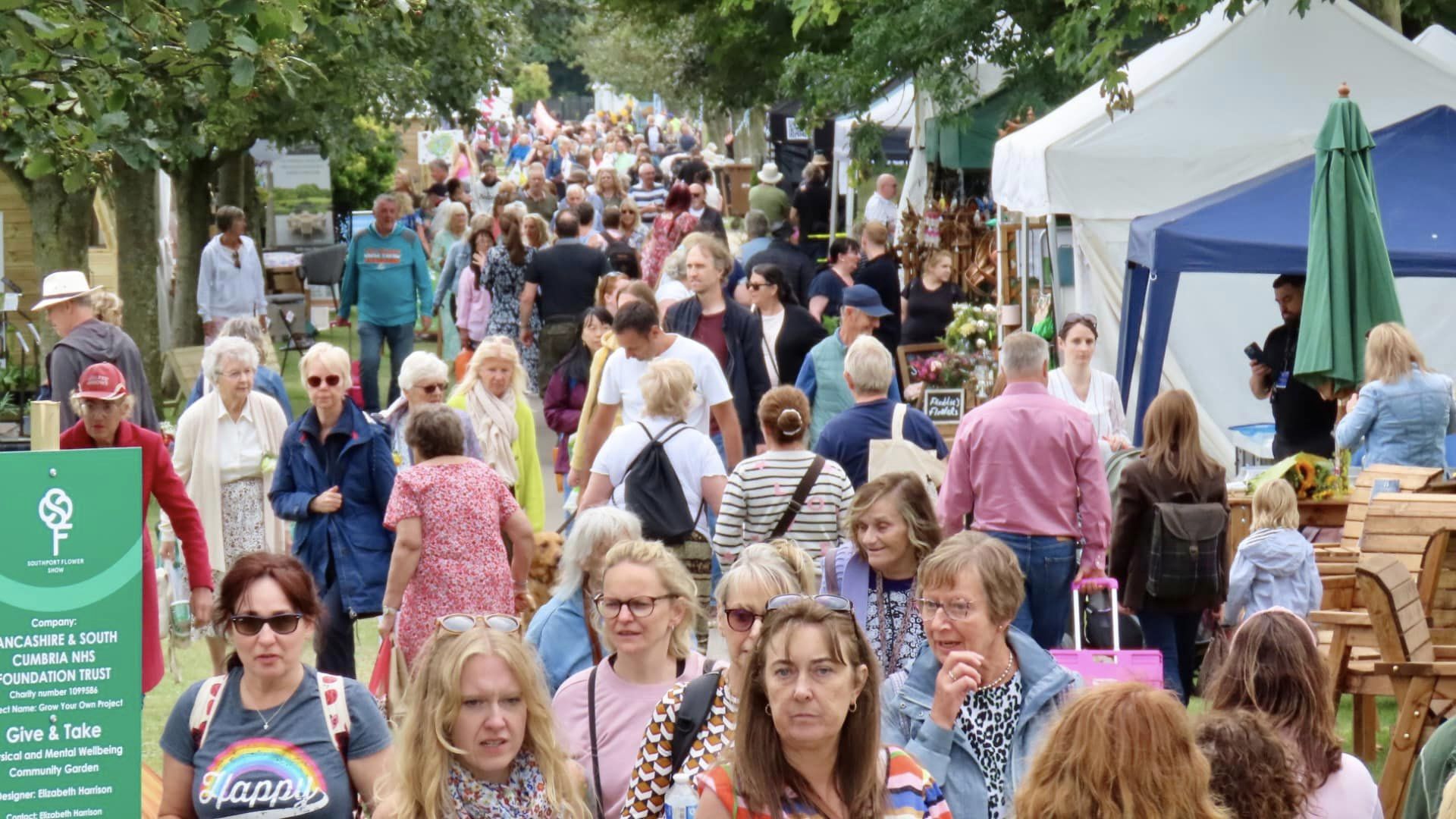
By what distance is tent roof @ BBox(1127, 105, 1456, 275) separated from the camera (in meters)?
10.8

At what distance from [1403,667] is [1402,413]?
110 inches

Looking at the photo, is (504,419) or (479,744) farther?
(504,419)

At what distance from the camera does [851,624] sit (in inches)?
160

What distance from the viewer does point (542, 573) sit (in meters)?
8.35

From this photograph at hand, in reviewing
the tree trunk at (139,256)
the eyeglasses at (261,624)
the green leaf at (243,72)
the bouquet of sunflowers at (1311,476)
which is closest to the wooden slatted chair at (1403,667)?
the bouquet of sunflowers at (1311,476)

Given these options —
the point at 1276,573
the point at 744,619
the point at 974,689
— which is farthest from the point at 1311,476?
the point at 974,689

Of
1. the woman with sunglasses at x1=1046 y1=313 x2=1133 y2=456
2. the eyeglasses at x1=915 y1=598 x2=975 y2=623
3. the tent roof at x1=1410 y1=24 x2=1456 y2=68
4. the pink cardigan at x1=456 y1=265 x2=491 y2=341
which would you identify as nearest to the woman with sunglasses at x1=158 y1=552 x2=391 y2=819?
the eyeglasses at x1=915 y1=598 x2=975 y2=623

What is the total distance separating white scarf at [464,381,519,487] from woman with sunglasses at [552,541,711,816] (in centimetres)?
402

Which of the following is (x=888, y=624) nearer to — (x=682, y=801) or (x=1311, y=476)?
(x=682, y=801)

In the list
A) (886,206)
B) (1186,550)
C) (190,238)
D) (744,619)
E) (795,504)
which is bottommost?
(1186,550)

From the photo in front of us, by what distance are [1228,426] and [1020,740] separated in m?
8.77

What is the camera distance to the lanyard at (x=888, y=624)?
→ 620 centimetres

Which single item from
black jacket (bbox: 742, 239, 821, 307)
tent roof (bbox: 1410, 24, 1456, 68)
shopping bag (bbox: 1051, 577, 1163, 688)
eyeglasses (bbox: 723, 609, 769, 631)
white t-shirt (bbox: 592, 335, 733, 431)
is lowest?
shopping bag (bbox: 1051, 577, 1163, 688)

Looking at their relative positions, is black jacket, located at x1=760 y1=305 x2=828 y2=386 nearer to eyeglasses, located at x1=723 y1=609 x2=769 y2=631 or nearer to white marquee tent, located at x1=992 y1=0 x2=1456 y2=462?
white marquee tent, located at x1=992 y1=0 x2=1456 y2=462
